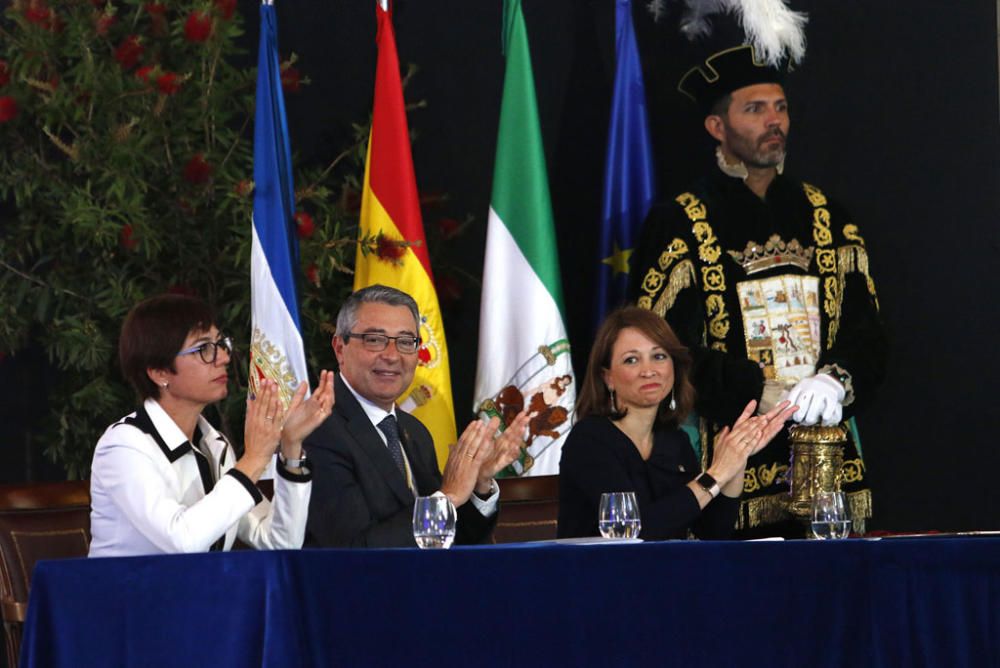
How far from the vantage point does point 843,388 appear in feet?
13.9

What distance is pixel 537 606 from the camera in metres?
2.37

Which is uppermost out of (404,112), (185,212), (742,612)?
(404,112)

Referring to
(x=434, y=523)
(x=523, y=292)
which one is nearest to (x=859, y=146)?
(x=523, y=292)

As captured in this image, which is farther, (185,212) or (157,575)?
(185,212)

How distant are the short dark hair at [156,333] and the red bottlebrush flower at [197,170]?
4.73ft

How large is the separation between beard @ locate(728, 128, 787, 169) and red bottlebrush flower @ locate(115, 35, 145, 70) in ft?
5.57

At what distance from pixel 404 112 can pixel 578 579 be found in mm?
2698

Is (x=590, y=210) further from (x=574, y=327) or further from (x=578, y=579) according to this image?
(x=578, y=579)

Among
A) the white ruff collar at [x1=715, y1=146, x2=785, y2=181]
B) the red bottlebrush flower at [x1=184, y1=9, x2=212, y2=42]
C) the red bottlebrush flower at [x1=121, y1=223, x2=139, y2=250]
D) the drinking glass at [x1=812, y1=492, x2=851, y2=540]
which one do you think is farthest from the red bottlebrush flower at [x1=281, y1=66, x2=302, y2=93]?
the drinking glass at [x1=812, y1=492, x2=851, y2=540]

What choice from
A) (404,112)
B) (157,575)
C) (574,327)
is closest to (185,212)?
(404,112)

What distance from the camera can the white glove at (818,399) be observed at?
4.18 m

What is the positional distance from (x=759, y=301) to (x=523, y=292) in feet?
2.44

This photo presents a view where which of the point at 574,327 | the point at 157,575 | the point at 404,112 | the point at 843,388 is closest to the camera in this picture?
the point at 157,575

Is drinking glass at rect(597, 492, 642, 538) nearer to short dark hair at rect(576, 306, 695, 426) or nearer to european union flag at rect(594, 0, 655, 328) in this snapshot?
short dark hair at rect(576, 306, 695, 426)
